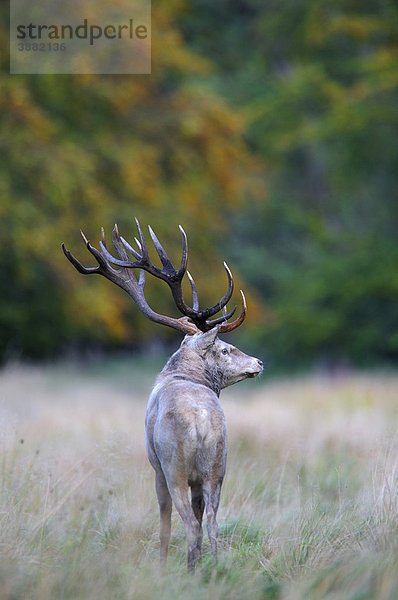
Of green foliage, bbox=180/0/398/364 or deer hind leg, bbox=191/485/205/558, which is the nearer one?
deer hind leg, bbox=191/485/205/558

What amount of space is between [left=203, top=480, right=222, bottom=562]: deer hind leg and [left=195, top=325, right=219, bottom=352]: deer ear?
3.88 feet

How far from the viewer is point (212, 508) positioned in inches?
214

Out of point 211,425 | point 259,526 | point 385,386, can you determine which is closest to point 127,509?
point 259,526

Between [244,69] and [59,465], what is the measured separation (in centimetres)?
2261

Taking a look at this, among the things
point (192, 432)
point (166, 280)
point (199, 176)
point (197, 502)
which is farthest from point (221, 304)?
point (199, 176)

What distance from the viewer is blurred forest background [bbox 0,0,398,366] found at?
17516mm

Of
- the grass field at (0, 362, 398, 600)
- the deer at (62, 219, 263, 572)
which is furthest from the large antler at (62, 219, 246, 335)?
the grass field at (0, 362, 398, 600)

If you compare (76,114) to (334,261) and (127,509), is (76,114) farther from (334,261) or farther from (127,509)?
(127,509)

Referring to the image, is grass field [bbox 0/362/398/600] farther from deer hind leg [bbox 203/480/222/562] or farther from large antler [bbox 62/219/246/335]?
large antler [bbox 62/219/246/335]

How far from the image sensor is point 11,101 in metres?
16.7

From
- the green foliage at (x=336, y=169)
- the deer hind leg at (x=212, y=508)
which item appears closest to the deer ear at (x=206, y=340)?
the deer hind leg at (x=212, y=508)

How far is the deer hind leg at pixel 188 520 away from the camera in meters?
5.34

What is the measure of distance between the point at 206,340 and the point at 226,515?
4.87ft

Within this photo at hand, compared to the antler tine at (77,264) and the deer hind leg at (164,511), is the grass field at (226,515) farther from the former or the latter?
the antler tine at (77,264)
